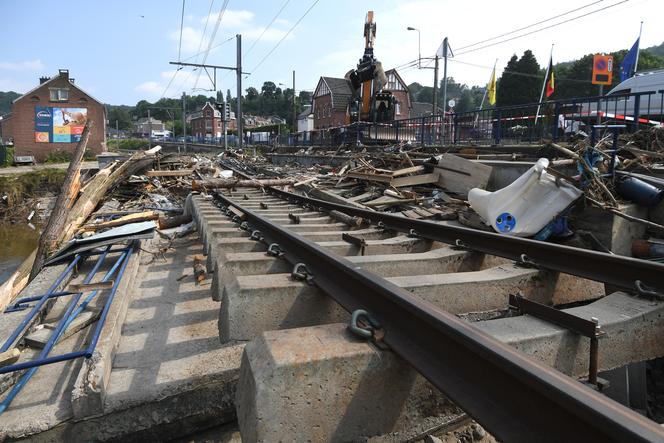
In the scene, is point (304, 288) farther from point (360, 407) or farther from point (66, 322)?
point (66, 322)

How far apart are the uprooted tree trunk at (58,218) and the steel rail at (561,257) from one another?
5.77 m

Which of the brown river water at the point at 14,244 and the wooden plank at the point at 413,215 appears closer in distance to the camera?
the wooden plank at the point at 413,215

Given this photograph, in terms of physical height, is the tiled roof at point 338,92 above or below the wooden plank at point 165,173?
above

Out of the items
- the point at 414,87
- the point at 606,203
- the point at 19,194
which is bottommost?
the point at 19,194

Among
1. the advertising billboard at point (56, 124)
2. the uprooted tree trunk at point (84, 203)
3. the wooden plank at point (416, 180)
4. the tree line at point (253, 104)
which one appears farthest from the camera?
the tree line at point (253, 104)

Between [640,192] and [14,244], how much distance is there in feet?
75.5

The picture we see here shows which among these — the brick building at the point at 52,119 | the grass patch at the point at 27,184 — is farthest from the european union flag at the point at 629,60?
the brick building at the point at 52,119

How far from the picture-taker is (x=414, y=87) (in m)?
Result: 176

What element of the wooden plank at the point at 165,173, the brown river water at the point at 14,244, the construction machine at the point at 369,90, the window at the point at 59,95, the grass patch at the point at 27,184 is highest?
the window at the point at 59,95

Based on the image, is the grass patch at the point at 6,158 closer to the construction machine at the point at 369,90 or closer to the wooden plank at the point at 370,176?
the construction machine at the point at 369,90

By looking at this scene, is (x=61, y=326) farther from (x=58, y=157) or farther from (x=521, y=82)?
(x=521, y=82)

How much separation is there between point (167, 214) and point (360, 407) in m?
9.16

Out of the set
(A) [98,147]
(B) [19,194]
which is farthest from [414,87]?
A: (B) [19,194]

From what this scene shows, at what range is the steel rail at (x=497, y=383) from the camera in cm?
117
